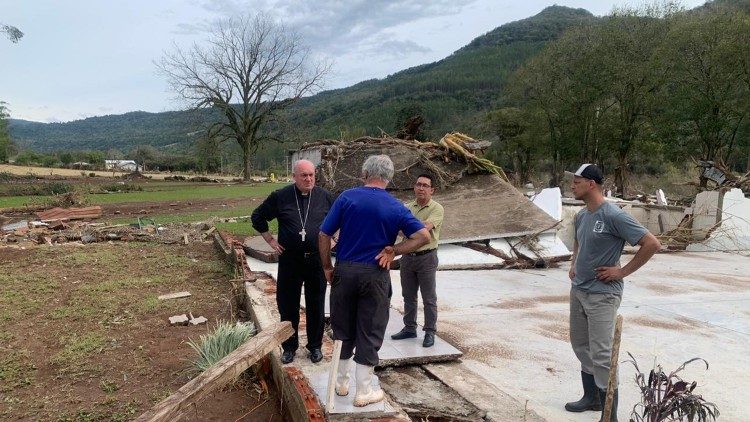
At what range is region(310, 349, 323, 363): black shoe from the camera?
413 centimetres

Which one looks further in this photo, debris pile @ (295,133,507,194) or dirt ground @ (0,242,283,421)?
debris pile @ (295,133,507,194)

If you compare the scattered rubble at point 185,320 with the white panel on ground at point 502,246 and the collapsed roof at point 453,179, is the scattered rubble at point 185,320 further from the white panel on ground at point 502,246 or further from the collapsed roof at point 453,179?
the white panel on ground at point 502,246

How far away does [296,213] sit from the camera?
4223 mm

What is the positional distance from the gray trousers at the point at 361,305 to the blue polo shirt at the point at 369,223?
0.27 feet

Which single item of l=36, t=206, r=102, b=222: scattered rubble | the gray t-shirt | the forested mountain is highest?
the forested mountain

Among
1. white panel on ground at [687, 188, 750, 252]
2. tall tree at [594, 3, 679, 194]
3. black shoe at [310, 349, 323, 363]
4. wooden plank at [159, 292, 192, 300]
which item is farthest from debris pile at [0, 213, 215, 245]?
tall tree at [594, 3, 679, 194]

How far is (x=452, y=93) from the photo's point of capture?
287 feet

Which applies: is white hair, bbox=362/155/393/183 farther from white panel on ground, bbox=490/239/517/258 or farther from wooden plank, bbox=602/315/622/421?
white panel on ground, bbox=490/239/517/258

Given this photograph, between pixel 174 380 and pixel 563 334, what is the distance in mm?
3821

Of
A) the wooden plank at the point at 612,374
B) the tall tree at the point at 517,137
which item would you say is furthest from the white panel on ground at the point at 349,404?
the tall tree at the point at 517,137

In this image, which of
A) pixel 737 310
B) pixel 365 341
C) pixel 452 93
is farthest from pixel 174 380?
pixel 452 93

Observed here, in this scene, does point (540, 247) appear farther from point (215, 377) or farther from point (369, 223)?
point (215, 377)

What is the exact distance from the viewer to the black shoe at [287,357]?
4141 mm

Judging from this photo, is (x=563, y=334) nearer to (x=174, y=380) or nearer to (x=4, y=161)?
(x=174, y=380)
